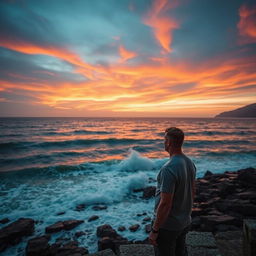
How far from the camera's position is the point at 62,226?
5.65 meters

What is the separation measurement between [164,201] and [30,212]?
22.3 feet

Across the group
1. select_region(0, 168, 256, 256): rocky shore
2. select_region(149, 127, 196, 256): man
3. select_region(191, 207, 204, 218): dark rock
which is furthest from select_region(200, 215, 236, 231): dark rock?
select_region(149, 127, 196, 256): man

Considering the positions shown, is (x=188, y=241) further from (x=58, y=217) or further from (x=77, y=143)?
(x=77, y=143)

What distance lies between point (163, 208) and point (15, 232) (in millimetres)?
5208

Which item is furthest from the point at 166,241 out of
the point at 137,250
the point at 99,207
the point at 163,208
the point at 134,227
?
the point at 99,207

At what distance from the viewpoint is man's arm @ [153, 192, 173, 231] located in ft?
6.22

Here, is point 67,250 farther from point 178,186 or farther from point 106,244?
point 178,186

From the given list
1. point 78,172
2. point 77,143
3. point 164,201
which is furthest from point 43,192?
point 77,143

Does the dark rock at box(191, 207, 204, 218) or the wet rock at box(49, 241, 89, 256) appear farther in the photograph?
the dark rock at box(191, 207, 204, 218)

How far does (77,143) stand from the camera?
25.3 metres

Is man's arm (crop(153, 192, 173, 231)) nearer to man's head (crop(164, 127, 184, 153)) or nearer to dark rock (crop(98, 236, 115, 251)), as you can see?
man's head (crop(164, 127, 184, 153))

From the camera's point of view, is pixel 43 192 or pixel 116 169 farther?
pixel 116 169

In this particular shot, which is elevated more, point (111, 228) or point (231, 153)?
point (111, 228)

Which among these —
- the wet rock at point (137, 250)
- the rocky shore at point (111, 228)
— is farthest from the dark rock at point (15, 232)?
the wet rock at point (137, 250)
